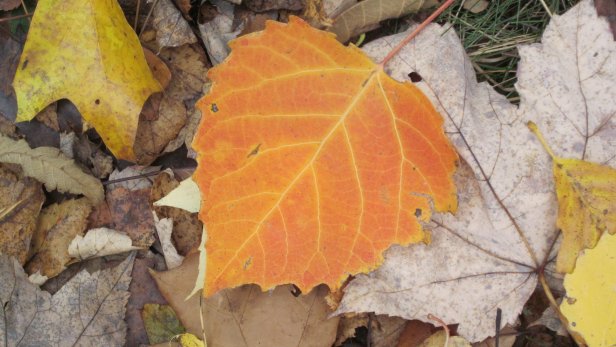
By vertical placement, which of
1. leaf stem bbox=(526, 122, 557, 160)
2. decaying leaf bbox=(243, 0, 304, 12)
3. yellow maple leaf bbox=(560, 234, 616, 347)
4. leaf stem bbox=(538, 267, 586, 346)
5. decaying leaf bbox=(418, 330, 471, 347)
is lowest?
decaying leaf bbox=(418, 330, 471, 347)

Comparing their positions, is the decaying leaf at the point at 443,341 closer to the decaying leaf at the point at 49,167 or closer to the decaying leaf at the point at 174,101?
the decaying leaf at the point at 174,101

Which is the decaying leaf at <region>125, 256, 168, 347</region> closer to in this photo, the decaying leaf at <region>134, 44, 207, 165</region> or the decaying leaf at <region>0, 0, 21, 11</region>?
the decaying leaf at <region>134, 44, 207, 165</region>

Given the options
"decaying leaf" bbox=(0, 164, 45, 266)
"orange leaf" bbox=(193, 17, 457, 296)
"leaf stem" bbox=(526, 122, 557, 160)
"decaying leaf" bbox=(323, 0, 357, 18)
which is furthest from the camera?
"decaying leaf" bbox=(0, 164, 45, 266)

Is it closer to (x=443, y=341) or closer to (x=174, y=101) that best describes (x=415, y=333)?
(x=443, y=341)

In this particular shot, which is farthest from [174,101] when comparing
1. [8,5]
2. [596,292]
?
[596,292]

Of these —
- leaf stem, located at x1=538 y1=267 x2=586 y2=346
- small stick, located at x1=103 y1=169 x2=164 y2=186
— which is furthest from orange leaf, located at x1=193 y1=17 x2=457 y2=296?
small stick, located at x1=103 y1=169 x2=164 y2=186

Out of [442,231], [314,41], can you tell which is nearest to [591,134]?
[442,231]
